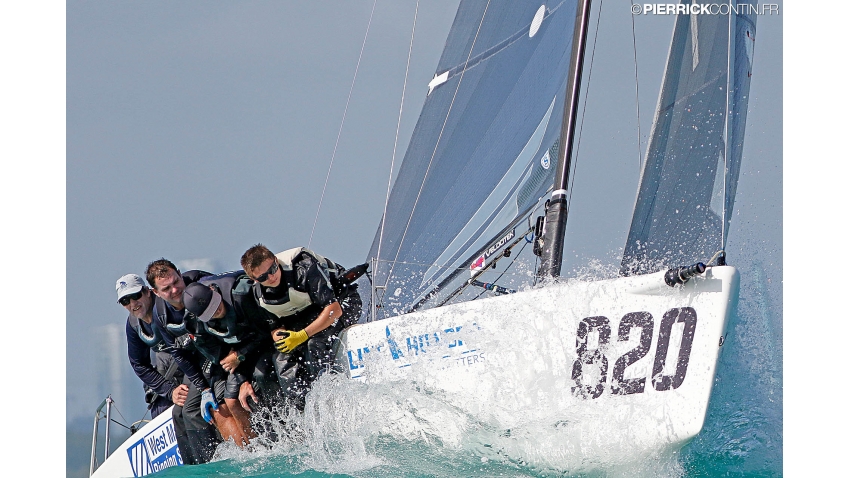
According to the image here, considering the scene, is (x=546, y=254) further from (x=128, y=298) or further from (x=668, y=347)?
(x=128, y=298)

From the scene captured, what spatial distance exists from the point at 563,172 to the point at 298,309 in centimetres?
126

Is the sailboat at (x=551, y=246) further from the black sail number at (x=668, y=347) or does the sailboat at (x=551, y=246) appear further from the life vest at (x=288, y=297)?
the life vest at (x=288, y=297)

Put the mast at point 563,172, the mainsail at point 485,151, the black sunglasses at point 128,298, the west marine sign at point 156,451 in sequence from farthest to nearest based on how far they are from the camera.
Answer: the mainsail at point 485,151 → the west marine sign at point 156,451 → the black sunglasses at point 128,298 → the mast at point 563,172

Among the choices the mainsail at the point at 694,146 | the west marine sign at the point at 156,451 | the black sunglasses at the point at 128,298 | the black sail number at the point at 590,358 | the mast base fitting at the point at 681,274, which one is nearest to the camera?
the mast base fitting at the point at 681,274

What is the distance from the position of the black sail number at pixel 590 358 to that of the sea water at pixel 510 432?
97mm

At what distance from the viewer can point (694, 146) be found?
3936 mm

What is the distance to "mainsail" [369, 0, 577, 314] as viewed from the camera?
4605 mm

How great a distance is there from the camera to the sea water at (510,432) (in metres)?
3.05

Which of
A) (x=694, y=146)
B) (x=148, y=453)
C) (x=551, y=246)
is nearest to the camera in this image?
(x=551, y=246)

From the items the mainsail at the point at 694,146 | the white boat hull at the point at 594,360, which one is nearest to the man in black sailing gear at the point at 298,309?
the white boat hull at the point at 594,360

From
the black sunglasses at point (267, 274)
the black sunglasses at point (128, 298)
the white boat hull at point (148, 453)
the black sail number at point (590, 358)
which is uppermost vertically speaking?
the black sunglasses at point (267, 274)

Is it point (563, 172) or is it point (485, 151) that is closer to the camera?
point (563, 172)

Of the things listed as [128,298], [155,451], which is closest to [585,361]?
[128,298]

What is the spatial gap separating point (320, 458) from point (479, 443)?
0.70m
